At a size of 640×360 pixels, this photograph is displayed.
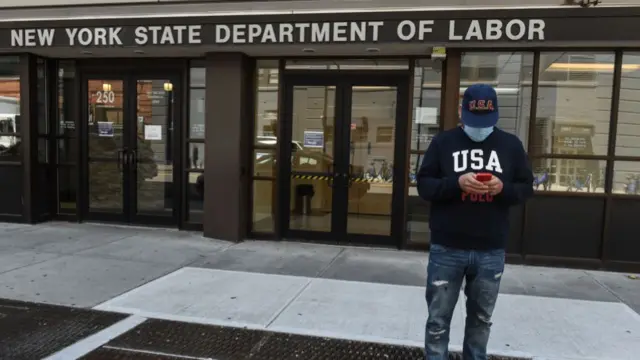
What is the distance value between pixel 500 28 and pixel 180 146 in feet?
16.0

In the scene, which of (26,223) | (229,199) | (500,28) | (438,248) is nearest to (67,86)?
(26,223)

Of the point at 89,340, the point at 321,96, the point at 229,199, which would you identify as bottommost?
the point at 89,340

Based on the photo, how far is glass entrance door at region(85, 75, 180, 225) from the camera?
8.30 m

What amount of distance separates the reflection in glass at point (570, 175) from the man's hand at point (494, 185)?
13.6 ft

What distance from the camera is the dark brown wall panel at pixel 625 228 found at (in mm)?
6566

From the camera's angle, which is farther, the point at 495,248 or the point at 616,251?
the point at 616,251

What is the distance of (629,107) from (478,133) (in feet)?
14.8

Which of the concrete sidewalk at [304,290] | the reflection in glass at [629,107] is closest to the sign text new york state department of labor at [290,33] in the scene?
the reflection in glass at [629,107]

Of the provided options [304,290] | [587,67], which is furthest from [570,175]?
[304,290]

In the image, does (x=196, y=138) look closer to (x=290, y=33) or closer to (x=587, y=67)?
(x=290, y=33)

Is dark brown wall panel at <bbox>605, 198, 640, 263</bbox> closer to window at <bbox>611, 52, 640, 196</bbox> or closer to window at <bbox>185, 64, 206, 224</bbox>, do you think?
window at <bbox>611, 52, 640, 196</bbox>

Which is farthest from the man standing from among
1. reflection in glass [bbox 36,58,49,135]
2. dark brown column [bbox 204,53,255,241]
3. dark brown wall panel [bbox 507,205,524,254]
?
reflection in glass [bbox 36,58,49,135]

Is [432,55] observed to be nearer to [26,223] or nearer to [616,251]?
Result: [616,251]

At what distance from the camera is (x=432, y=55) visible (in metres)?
6.75
